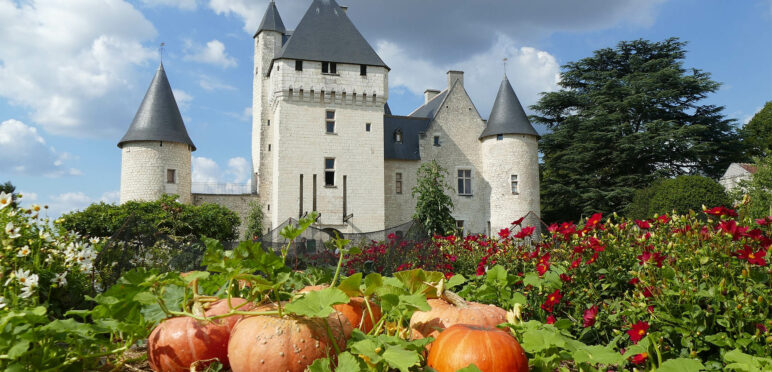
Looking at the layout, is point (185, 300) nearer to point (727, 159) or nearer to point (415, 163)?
point (415, 163)

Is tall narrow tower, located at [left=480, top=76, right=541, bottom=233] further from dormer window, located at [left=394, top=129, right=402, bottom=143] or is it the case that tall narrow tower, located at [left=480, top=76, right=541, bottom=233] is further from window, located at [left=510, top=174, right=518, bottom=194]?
dormer window, located at [left=394, top=129, right=402, bottom=143]

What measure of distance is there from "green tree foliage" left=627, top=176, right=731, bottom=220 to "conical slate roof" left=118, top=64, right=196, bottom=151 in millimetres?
20592

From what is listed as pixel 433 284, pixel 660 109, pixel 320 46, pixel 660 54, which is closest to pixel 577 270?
pixel 433 284

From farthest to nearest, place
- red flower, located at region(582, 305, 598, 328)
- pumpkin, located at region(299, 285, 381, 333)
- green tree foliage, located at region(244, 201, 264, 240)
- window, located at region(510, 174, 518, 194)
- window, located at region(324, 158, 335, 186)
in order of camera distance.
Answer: window, located at region(510, 174, 518, 194) < green tree foliage, located at region(244, 201, 264, 240) < window, located at region(324, 158, 335, 186) < red flower, located at region(582, 305, 598, 328) < pumpkin, located at region(299, 285, 381, 333)

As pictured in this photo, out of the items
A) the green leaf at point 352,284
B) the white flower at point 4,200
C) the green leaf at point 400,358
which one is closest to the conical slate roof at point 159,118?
the white flower at point 4,200

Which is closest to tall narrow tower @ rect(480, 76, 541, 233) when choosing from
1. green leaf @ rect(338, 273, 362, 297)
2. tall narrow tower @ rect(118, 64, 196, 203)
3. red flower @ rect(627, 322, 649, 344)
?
tall narrow tower @ rect(118, 64, 196, 203)

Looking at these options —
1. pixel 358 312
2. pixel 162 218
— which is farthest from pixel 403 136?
pixel 358 312

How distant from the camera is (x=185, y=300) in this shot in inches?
59.4

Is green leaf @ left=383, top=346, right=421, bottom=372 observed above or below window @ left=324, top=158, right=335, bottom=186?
below

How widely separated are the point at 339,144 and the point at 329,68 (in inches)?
140

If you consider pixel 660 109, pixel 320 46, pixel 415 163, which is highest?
pixel 320 46

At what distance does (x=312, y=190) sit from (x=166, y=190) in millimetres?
6577

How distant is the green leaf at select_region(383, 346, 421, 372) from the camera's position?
1.22m

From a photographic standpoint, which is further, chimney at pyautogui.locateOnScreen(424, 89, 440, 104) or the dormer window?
chimney at pyautogui.locateOnScreen(424, 89, 440, 104)
